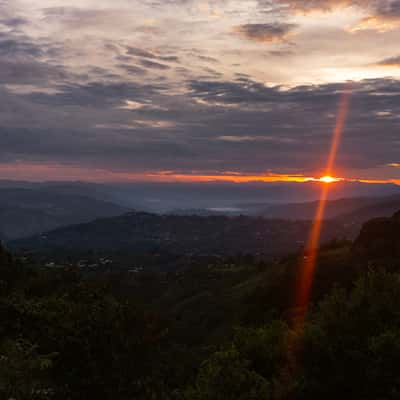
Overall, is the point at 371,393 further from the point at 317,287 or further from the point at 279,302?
the point at 279,302

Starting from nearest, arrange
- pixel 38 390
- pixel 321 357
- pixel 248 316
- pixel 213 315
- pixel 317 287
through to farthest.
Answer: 1. pixel 38 390
2. pixel 321 357
3. pixel 317 287
4. pixel 248 316
5. pixel 213 315

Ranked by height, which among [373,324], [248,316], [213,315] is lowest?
[213,315]

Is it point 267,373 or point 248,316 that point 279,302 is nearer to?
point 248,316

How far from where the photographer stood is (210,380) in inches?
1342

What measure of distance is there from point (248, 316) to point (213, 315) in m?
38.3

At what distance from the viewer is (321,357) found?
37562 millimetres

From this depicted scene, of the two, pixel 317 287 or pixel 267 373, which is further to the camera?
pixel 317 287

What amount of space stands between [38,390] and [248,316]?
298 ft

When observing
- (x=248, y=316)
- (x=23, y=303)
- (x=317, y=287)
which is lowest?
(x=248, y=316)

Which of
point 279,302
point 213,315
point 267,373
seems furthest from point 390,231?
point 267,373

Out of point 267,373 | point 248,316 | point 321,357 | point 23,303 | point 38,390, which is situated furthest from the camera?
point 248,316

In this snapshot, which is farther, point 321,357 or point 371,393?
point 321,357

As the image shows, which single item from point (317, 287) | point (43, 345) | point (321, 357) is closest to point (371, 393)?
point (321, 357)

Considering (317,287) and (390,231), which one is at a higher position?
(390,231)
